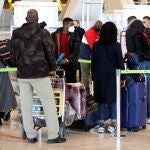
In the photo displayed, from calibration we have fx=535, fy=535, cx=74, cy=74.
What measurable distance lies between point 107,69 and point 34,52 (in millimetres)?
1367

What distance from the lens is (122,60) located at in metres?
7.57

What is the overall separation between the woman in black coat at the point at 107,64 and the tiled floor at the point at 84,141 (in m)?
0.39

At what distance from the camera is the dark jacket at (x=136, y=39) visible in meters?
8.59

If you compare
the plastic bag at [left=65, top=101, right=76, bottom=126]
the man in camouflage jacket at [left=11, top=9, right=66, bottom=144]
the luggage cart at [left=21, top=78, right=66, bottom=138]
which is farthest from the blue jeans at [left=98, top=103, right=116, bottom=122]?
the man in camouflage jacket at [left=11, top=9, right=66, bottom=144]

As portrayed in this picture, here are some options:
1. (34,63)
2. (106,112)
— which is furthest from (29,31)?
(106,112)

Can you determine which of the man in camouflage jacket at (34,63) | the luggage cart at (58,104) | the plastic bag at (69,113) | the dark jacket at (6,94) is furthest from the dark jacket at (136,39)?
the man in camouflage jacket at (34,63)

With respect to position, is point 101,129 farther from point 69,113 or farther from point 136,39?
point 136,39

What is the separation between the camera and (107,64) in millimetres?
7648

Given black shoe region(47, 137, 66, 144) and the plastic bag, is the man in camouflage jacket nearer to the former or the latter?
black shoe region(47, 137, 66, 144)

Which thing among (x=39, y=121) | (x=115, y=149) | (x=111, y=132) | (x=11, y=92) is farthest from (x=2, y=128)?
(x=115, y=149)

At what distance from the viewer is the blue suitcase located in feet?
25.7

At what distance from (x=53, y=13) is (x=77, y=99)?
17.3 ft

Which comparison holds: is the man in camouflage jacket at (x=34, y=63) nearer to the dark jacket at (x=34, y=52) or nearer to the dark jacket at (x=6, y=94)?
the dark jacket at (x=34, y=52)

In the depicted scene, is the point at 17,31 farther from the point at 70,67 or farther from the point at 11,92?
the point at 70,67
